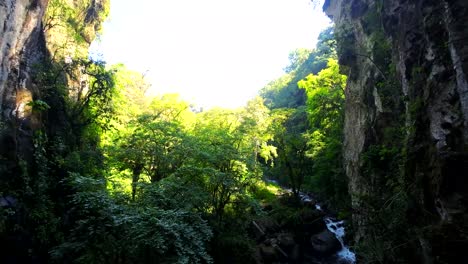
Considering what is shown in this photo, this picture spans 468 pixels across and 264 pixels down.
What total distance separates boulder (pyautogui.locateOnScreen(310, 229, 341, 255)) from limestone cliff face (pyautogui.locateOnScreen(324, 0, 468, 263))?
722 cm

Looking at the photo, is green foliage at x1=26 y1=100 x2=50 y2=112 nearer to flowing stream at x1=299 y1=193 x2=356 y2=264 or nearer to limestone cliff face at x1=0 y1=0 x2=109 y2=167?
limestone cliff face at x1=0 y1=0 x2=109 y2=167

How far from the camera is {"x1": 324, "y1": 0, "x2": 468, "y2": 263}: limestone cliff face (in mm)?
6340

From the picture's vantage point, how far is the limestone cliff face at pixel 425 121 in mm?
6340

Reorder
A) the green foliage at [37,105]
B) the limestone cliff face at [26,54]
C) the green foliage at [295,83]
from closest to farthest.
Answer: the limestone cliff face at [26,54]
the green foliage at [37,105]
the green foliage at [295,83]

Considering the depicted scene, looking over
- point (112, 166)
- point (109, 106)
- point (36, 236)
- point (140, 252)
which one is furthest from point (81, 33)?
point (140, 252)

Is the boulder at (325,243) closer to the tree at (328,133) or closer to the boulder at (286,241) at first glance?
the boulder at (286,241)

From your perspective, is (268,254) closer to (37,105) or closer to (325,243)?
(325,243)

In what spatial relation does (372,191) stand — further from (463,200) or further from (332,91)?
→ (332,91)

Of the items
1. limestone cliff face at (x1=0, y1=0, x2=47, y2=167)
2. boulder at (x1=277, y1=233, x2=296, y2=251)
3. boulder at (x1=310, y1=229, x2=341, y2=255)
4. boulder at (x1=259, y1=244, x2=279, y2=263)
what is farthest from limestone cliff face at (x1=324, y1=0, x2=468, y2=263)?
limestone cliff face at (x1=0, y1=0, x2=47, y2=167)

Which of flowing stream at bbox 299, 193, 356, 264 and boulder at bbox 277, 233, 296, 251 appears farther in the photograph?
boulder at bbox 277, 233, 296, 251

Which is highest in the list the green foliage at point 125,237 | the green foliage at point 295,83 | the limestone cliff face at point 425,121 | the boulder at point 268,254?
the green foliage at point 295,83

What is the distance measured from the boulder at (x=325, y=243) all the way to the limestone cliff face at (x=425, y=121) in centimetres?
722

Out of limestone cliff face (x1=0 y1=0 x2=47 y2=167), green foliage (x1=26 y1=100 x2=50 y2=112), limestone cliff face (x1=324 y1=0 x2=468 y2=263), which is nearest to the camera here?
limestone cliff face (x1=324 y1=0 x2=468 y2=263)

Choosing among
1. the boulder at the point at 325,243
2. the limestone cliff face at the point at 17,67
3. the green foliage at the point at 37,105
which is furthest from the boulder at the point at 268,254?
the green foliage at the point at 37,105
